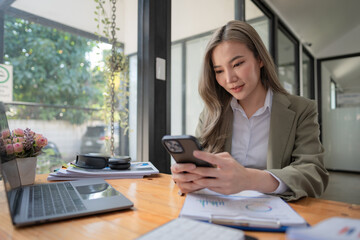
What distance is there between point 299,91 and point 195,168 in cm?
426

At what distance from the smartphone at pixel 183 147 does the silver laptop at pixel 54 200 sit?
174 mm

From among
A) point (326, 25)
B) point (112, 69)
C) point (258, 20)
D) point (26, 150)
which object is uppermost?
point (326, 25)

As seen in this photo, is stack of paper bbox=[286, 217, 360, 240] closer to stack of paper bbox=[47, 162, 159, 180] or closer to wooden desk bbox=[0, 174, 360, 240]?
wooden desk bbox=[0, 174, 360, 240]

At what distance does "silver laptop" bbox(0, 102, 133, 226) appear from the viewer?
0.53 meters

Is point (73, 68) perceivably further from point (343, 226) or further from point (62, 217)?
point (343, 226)

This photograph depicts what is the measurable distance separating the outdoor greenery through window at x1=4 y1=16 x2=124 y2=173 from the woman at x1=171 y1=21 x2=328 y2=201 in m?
0.66

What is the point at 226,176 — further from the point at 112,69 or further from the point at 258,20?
the point at 258,20

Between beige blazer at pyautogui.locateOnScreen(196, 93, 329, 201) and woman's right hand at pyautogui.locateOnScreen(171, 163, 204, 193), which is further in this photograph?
beige blazer at pyautogui.locateOnScreen(196, 93, 329, 201)

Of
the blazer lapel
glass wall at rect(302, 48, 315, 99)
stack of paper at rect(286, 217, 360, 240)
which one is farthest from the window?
glass wall at rect(302, 48, 315, 99)

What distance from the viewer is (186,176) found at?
2.28 ft

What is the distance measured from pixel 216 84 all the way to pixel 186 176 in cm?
77

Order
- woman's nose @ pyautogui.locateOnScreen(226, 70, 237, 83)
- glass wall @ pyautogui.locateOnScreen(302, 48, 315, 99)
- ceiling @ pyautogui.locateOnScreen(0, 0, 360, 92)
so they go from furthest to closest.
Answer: glass wall @ pyautogui.locateOnScreen(302, 48, 315, 99) < ceiling @ pyautogui.locateOnScreen(0, 0, 360, 92) < woman's nose @ pyautogui.locateOnScreen(226, 70, 237, 83)

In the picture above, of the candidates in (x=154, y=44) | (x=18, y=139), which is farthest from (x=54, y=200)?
(x=154, y=44)

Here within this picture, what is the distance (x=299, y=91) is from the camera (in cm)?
433
